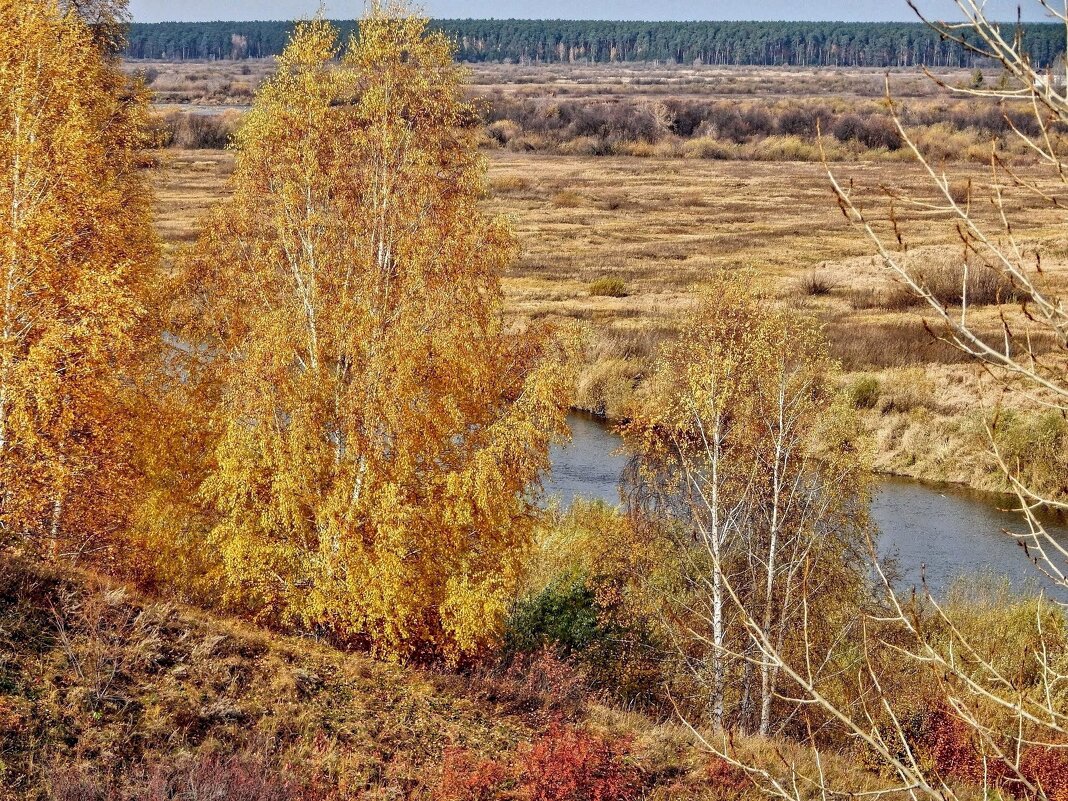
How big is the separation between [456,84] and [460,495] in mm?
7477

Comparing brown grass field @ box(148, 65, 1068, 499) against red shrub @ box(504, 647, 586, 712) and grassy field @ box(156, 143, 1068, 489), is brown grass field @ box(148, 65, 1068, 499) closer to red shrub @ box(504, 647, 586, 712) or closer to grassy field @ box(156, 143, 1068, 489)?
grassy field @ box(156, 143, 1068, 489)

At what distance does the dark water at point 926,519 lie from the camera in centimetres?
2603

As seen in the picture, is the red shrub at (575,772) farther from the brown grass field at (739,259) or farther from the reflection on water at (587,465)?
the reflection on water at (587,465)

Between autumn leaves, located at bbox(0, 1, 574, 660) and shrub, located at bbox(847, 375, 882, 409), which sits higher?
autumn leaves, located at bbox(0, 1, 574, 660)

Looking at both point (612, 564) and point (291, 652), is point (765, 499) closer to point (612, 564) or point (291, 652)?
point (612, 564)

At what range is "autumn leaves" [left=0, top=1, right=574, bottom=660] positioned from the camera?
647 inches

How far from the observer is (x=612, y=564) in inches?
897

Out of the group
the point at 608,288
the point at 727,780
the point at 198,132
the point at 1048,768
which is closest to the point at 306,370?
the point at 727,780

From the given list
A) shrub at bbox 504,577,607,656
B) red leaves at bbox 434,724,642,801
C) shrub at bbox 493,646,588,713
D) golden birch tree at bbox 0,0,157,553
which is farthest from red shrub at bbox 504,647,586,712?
golden birch tree at bbox 0,0,157,553

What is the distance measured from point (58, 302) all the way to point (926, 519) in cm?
2307

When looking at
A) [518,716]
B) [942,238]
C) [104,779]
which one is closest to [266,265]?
[518,716]

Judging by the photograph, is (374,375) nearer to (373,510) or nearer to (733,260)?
(373,510)

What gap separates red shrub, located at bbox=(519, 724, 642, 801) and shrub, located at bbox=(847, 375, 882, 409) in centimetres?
2633

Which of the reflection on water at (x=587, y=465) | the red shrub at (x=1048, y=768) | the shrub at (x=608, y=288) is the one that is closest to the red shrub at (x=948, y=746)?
the red shrub at (x=1048, y=768)
